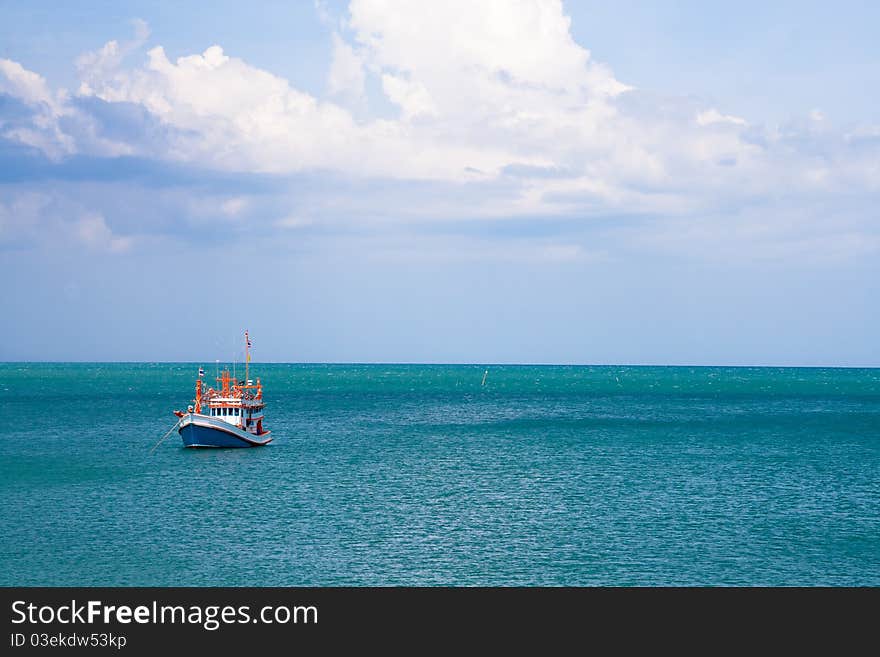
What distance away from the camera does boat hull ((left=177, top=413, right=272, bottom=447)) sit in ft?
269

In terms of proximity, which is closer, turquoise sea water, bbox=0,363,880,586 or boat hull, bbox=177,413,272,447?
turquoise sea water, bbox=0,363,880,586

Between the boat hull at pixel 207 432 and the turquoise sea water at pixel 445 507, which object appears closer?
the turquoise sea water at pixel 445 507

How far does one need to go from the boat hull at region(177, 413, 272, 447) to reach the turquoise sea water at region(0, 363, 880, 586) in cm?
A: 132

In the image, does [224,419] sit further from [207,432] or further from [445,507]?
[445,507]

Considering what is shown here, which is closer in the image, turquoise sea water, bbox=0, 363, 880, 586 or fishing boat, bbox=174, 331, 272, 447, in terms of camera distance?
turquoise sea water, bbox=0, 363, 880, 586

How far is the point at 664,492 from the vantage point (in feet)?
203

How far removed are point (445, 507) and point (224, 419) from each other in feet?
115

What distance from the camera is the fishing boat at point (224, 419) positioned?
8238 centimetres

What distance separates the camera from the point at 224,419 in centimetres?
8419

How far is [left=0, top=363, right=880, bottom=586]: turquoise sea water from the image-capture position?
135ft

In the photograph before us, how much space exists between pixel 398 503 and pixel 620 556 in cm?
1851

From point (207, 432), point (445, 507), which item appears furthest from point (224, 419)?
point (445, 507)
